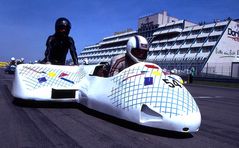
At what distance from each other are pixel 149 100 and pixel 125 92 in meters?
0.54

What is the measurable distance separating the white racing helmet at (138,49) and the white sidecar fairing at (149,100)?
1.64 feet

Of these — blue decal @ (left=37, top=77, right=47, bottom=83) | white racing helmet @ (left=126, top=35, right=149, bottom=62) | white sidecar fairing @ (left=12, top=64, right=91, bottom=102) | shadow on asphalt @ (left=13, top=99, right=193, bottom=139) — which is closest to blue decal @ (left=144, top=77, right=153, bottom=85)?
shadow on asphalt @ (left=13, top=99, right=193, bottom=139)

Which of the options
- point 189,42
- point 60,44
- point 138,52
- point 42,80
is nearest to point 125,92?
point 138,52

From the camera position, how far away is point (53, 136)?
Answer: 4152 millimetres

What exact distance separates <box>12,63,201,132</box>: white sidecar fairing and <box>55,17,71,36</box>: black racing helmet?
114 centimetres

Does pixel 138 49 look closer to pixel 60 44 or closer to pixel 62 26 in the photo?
pixel 62 26

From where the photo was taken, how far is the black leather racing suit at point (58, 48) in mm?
7965

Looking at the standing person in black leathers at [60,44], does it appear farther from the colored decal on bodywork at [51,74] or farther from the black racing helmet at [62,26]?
the colored decal on bodywork at [51,74]

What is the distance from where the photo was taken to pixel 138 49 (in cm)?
571

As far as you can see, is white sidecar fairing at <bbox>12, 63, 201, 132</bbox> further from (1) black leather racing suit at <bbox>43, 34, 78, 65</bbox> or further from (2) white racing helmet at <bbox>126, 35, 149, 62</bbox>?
(1) black leather racing suit at <bbox>43, 34, 78, 65</bbox>

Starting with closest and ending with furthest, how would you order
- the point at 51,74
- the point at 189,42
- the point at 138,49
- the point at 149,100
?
the point at 149,100 < the point at 138,49 < the point at 51,74 < the point at 189,42

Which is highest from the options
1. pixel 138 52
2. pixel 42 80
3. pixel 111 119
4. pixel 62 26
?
pixel 62 26

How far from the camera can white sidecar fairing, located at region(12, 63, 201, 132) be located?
4434 millimetres

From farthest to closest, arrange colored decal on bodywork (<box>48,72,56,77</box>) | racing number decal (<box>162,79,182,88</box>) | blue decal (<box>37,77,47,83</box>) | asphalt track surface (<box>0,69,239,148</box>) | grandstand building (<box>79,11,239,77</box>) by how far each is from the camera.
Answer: grandstand building (<box>79,11,239,77</box>)
colored decal on bodywork (<box>48,72,56,77</box>)
blue decal (<box>37,77,47,83</box>)
racing number decal (<box>162,79,182,88</box>)
asphalt track surface (<box>0,69,239,148</box>)
